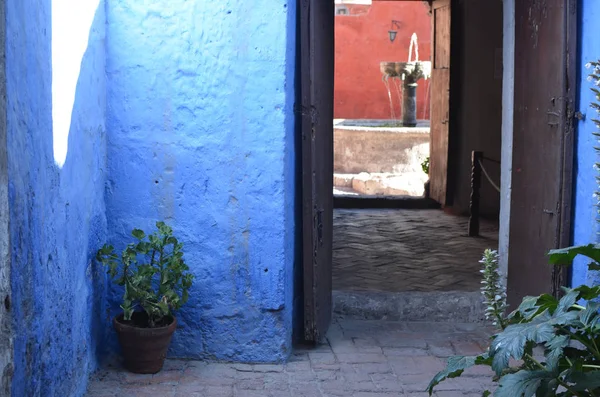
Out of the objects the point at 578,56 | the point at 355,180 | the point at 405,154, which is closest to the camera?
the point at 578,56

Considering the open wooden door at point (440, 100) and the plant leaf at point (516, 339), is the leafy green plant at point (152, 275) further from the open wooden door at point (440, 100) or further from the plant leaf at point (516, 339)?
the open wooden door at point (440, 100)

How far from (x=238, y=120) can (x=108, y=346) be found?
1631 millimetres

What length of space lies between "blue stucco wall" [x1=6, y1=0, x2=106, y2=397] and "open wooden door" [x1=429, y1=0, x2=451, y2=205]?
6209 mm

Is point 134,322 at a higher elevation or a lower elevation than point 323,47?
lower

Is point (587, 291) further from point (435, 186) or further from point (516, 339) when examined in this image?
point (435, 186)

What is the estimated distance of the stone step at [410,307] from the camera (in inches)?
266

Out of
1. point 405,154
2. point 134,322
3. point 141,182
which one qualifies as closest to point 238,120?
point 141,182

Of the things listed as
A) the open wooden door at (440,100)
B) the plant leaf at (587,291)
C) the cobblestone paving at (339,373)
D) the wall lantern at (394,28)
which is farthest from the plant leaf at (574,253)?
the wall lantern at (394,28)

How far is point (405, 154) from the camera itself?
1606 cm

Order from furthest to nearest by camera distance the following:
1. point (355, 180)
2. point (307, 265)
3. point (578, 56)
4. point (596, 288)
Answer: point (355, 180) < point (307, 265) < point (578, 56) < point (596, 288)

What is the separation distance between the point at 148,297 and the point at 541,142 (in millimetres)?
2615

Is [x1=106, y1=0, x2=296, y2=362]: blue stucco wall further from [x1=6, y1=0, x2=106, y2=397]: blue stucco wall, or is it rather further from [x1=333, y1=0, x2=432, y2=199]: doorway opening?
[x1=333, y1=0, x2=432, y2=199]: doorway opening

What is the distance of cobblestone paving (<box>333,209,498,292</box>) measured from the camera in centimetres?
740

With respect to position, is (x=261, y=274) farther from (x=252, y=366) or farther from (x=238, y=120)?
(x=238, y=120)
